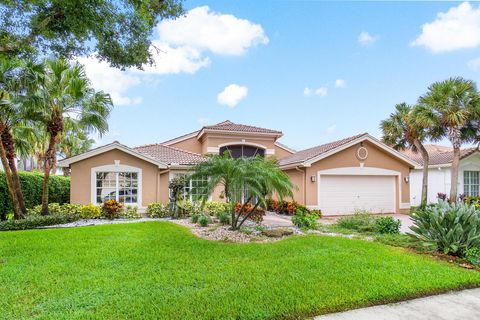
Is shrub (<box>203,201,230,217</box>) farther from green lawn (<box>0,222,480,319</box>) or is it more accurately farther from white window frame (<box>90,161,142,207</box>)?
green lawn (<box>0,222,480,319</box>)

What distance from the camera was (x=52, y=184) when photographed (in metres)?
18.3

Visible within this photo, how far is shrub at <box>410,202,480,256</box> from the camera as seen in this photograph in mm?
7355

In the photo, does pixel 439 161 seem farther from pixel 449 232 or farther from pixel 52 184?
pixel 52 184

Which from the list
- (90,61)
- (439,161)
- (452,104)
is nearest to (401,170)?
(452,104)

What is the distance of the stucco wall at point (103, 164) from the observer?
1512 centimetres

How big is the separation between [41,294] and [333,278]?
17.2 ft

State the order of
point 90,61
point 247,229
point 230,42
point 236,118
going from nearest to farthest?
point 90,61, point 247,229, point 230,42, point 236,118

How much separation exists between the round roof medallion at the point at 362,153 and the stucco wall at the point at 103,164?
12535 millimetres

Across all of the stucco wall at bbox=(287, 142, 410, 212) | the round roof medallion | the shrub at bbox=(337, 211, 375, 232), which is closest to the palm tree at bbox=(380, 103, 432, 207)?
the stucco wall at bbox=(287, 142, 410, 212)

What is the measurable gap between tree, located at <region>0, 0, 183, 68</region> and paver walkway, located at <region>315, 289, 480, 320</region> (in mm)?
8031

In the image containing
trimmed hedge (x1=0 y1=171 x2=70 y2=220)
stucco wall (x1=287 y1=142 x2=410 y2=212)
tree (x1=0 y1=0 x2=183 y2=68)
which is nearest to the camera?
tree (x1=0 y1=0 x2=183 y2=68)

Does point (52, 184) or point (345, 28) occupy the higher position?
point (345, 28)

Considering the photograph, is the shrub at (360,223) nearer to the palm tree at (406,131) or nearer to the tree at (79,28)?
the palm tree at (406,131)

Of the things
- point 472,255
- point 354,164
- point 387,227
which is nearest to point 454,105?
point 354,164
